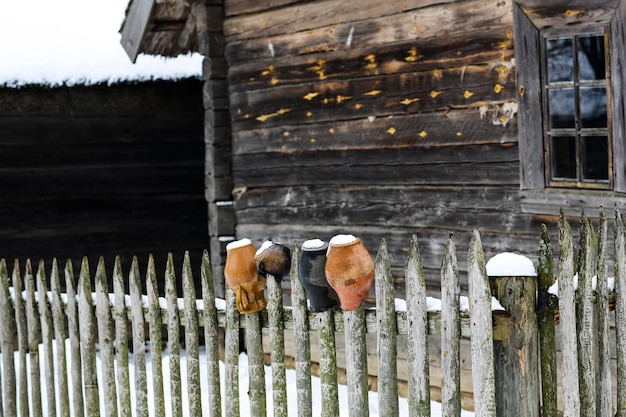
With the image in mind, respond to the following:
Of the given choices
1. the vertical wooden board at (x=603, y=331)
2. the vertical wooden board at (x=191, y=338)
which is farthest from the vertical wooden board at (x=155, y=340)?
the vertical wooden board at (x=603, y=331)

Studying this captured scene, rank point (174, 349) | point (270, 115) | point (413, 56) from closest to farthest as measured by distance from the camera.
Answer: point (174, 349) < point (413, 56) < point (270, 115)

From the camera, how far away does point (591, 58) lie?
5734 millimetres

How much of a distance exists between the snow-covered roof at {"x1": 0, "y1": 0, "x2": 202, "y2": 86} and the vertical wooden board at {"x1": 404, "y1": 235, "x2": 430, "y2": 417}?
20.2 ft

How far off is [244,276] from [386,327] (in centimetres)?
64

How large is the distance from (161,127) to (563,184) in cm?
510

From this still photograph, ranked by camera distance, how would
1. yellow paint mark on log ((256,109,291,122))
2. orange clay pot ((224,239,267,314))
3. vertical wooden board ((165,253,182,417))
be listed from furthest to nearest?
yellow paint mark on log ((256,109,291,122)), vertical wooden board ((165,253,182,417)), orange clay pot ((224,239,267,314))

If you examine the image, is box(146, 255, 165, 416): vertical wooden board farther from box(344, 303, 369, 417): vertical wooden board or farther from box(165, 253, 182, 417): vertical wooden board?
box(344, 303, 369, 417): vertical wooden board

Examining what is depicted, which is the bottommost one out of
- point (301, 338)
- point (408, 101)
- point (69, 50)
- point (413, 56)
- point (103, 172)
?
point (301, 338)

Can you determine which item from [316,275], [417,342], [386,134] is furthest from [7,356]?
[386,134]

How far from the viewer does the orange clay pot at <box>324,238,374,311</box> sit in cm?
354

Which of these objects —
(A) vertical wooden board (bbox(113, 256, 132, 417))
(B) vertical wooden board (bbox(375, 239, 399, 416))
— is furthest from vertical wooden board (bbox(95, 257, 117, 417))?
(B) vertical wooden board (bbox(375, 239, 399, 416))

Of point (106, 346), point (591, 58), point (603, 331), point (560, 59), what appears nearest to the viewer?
point (603, 331)

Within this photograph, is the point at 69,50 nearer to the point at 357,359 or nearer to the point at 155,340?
the point at 155,340

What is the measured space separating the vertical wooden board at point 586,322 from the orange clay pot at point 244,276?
123cm
